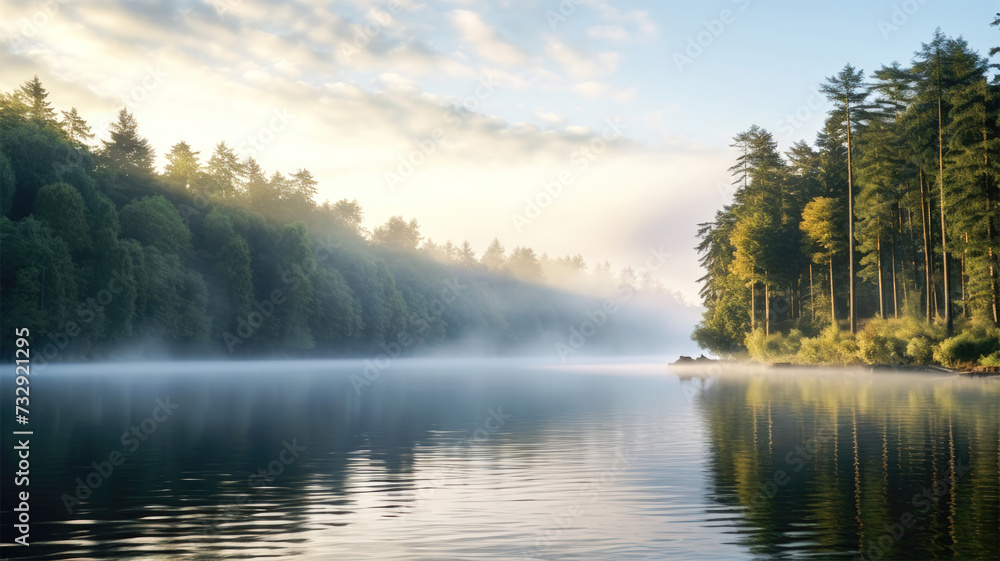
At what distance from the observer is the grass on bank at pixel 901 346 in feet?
204

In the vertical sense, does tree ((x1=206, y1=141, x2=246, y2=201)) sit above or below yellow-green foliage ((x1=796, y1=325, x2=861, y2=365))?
above

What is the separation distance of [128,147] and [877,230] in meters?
102

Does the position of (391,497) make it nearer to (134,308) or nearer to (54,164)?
(134,308)

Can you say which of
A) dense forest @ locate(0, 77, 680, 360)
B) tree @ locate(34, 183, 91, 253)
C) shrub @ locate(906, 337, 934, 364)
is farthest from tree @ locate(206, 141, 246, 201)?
shrub @ locate(906, 337, 934, 364)

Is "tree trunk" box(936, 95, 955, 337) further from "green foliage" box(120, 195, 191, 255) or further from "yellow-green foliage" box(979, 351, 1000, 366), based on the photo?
"green foliage" box(120, 195, 191, 255)

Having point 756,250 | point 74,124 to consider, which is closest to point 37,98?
point 74,124

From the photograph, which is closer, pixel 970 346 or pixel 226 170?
pixel 970 346

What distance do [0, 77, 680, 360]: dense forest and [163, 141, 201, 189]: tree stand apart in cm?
26

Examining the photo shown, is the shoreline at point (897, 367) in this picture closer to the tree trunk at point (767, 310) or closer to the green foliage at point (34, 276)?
the tree trunk at point (767, 310)

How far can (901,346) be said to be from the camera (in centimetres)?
7006

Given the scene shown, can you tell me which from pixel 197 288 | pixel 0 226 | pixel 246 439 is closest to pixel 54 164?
pixel 0 226

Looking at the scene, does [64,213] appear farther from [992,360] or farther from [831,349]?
[992,360]

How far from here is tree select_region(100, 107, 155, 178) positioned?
127m

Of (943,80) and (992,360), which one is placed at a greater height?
(943,80)
